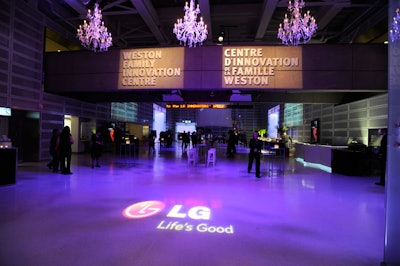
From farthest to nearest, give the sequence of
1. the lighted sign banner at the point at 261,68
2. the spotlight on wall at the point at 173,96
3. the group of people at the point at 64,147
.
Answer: the spotlight on wall at the point at 173,96, the lighted sign banner at the point at 261,68, the group of people at the point at 64,147

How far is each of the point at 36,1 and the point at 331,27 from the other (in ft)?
44.6

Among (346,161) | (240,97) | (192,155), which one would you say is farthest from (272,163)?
(240,97)

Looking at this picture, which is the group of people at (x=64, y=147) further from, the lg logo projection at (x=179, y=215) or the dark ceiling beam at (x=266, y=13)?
the dark ceiling beam at (x=266, y=13)

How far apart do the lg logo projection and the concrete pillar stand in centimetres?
168

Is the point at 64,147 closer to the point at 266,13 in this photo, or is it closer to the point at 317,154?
the point at 266,13

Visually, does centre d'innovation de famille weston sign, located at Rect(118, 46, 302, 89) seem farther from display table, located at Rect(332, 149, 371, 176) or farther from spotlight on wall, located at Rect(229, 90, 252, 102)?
display table, located at Rect(332, 149, 371, 176)

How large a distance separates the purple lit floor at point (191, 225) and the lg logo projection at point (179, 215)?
16mm

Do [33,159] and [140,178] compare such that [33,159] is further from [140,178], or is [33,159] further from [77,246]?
[77,246]

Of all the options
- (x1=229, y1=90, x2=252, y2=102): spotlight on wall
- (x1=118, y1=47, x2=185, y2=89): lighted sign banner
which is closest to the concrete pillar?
(x1=118, y1=47, x2=185, y2=89): lighted sign banner

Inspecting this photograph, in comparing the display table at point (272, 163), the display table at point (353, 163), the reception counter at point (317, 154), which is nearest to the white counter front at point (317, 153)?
the reception counter at point (317, 154)

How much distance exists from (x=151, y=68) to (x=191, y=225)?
729 cm

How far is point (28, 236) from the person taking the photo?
3.04m

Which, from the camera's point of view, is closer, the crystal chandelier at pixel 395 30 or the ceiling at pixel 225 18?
the crystal chandelier at pixel 395 30

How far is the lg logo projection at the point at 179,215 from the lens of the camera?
3365 millimetres
